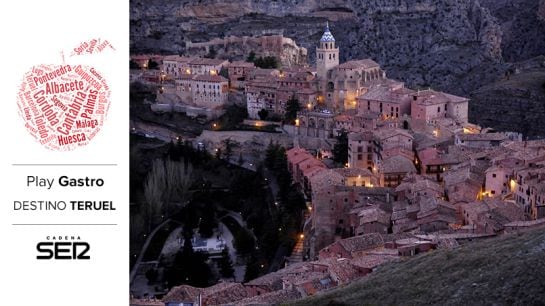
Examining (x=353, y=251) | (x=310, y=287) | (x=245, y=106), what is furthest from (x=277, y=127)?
(x=310, y=287)

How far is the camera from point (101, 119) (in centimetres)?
493

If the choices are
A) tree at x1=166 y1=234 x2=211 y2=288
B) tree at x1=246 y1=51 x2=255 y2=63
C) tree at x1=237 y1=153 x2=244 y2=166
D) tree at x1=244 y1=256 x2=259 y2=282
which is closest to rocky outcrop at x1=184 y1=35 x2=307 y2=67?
tree at x1=246 y1=51 x2=255 y2=63

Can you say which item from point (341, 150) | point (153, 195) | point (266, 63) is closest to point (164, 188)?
point (153, 195)

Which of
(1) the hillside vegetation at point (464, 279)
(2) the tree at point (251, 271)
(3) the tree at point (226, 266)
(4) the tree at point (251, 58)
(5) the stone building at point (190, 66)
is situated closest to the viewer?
(1) the hillside vegetation at point (464, 279)

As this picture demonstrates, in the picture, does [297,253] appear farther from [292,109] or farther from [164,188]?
[292,109]

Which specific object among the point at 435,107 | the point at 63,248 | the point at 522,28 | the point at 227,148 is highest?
the point at 522,28

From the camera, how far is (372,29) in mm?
39938

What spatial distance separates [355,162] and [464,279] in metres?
11.7

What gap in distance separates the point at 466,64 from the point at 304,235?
19.5 meters

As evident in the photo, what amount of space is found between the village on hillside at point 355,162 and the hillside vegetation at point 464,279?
1.34m

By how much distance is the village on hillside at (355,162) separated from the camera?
50.2 ft

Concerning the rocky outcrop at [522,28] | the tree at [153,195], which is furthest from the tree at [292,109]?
the rocky outcrop at [522,28]

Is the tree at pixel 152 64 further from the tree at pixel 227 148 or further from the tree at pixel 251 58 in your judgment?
the tree at pixel 227 148

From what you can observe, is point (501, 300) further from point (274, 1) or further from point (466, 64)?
point (274, 1)
